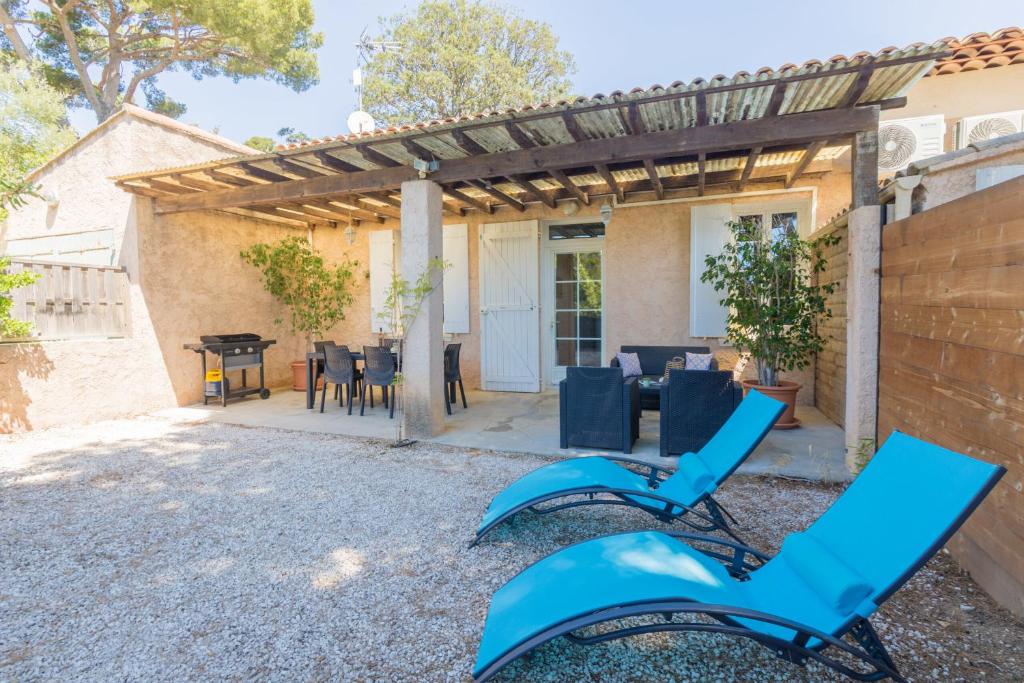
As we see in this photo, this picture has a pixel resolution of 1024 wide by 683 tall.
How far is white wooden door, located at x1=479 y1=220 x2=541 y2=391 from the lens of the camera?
26.7ft

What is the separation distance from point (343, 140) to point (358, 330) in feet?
16.0

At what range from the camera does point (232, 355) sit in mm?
7512

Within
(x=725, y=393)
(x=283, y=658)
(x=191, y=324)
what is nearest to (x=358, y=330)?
(x=191, y=324)

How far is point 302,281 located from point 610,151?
6052 millimetres

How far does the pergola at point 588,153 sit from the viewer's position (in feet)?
12.8

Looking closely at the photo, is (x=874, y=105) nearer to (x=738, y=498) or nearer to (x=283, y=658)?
(x=738, y=498)

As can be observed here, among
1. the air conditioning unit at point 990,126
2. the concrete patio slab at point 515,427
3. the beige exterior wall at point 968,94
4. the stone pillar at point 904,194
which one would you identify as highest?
the beige exterior wall at point 968,94

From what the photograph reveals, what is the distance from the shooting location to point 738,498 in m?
3.69

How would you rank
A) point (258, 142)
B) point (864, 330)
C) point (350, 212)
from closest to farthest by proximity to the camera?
point (864, 330) → point (350, 212) → point (258, 142)

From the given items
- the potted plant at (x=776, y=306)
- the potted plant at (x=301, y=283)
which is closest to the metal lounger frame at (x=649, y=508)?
the potted plant at (x=776, y=306)

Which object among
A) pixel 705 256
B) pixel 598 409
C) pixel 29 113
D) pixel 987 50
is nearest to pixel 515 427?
pixel 598 409

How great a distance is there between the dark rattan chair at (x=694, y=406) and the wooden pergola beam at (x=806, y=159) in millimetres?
2342

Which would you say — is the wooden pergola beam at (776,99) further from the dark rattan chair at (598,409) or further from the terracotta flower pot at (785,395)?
the terracotta flower pot at (785,395)

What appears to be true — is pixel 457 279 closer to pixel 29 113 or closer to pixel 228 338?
pixel 228 338
